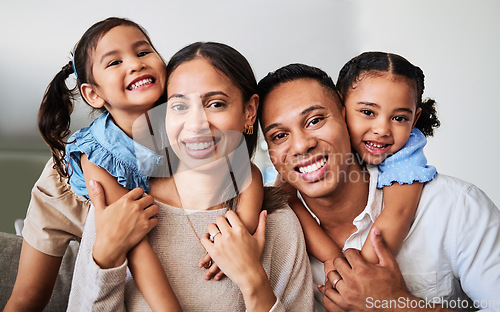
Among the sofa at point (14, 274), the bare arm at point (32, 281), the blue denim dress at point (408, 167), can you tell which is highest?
the blue denim dress at point (408, 167)

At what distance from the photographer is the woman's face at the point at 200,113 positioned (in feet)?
2.86

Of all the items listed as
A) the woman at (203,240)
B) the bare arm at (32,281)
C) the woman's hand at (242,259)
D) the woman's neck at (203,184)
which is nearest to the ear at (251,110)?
the woman at (203,240)

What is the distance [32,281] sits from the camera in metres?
1.12

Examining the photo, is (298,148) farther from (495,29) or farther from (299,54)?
(495,29)

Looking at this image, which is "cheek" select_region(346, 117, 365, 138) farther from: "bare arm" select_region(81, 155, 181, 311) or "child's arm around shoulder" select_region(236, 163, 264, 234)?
"bare arm" select_region(81, 155, 181, 311)

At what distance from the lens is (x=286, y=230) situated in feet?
3.20

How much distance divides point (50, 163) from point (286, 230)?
715mm

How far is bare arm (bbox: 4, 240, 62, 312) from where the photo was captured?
1.12 m

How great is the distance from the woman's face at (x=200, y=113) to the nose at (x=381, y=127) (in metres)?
0.31

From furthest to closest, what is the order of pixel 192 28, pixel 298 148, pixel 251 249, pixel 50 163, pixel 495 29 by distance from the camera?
pixel 495 29 → pixel 192 28 → pixel 50 163 → pixel 298 148 → pixel 251 249

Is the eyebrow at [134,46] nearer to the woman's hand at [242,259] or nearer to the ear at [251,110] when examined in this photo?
the ear at [251,110]

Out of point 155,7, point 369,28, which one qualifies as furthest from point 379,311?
point 155,7

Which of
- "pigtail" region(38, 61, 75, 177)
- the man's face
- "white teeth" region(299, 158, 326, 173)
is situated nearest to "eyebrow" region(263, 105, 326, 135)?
the man's face

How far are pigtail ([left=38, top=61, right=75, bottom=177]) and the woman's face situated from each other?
0.30 metres
